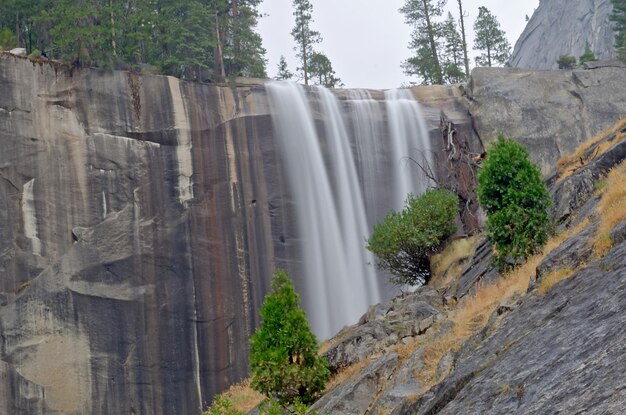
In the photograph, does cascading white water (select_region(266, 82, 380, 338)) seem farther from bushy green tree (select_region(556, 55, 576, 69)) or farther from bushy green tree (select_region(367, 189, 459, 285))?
bushy green tree (select_region(556, 55, 576, 69))

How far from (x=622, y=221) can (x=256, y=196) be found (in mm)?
26647

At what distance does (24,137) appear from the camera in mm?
37312

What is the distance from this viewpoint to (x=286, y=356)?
19.2m

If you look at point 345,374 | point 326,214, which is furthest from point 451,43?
point 345,374

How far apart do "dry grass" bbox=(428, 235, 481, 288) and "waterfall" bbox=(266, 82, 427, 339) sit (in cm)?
1086

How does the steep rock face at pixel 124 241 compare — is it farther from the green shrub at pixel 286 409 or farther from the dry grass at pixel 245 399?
the green shrub at pixel 286 409

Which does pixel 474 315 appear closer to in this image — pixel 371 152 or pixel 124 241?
pixel 124 241

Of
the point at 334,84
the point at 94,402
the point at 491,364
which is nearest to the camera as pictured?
the point at 491,364

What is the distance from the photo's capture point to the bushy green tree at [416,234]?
97.2 feet

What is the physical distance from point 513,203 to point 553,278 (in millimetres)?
7112

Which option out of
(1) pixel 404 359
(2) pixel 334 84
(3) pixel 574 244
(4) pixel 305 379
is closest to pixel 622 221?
(3) pixel 574 244

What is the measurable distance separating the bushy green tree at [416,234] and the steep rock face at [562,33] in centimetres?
5450

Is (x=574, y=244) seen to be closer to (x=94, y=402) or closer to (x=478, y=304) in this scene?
(x=478, y=304)

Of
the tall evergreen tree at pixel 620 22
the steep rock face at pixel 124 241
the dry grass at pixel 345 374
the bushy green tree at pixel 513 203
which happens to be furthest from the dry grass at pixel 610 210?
the tall evergreen tree at pixel 620 22
